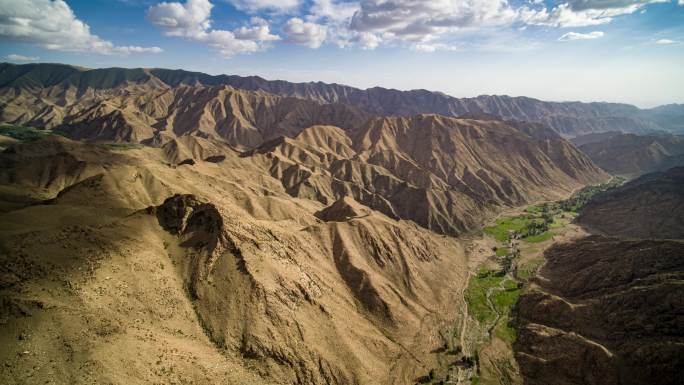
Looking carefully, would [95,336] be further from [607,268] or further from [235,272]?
[607,268]

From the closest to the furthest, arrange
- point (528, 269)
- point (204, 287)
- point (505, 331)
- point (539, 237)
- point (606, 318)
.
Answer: point (204, 287) → point (606, 318) → point (505, 331) → point (528, 269) → point (539, 237)

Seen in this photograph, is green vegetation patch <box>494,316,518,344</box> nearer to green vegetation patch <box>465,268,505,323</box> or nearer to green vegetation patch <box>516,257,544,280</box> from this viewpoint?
green vegetation patch <box>465,268,505,323</box>

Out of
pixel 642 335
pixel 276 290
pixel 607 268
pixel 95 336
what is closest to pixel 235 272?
pixel 276 290

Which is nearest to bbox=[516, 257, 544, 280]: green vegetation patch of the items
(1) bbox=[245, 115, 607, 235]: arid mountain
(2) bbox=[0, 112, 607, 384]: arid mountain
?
(2) bbox=[0, 112, 607, 384]: arid mountain

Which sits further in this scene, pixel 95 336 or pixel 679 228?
pixel 679 228

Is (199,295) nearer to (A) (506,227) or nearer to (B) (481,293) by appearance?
(B) (481,293)

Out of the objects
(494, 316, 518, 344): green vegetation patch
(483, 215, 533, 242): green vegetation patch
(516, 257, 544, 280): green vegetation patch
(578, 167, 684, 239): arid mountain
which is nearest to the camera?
(494, 316, 518, 344): green vegetation patch

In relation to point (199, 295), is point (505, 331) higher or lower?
lower

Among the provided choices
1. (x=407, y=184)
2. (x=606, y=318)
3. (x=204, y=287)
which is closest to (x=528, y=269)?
(x=606, y=318)
